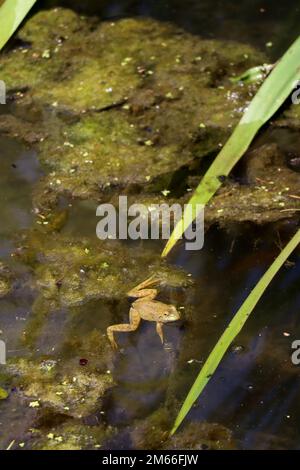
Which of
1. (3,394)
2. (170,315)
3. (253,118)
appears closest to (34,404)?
(3,394)

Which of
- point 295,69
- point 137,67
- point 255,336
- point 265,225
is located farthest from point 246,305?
point 137,67

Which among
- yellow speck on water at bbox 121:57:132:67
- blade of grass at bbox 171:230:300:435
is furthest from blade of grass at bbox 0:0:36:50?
blade of grass at bbox 171:230:300:435

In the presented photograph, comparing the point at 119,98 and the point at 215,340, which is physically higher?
the point at 119,98

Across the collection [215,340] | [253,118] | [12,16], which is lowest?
[215,340]

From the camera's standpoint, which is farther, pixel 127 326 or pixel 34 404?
pixel 127 326

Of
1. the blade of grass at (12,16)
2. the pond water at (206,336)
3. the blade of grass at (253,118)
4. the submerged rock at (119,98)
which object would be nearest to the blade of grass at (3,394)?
the pond water at (206,336)

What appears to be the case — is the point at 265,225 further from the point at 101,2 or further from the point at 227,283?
the point at 101,2

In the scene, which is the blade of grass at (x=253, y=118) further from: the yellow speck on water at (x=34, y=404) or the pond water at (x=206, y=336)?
the yellow speck on water at (x=34, y=404)

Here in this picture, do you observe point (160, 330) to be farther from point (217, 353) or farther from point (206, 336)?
point (217, 353)
